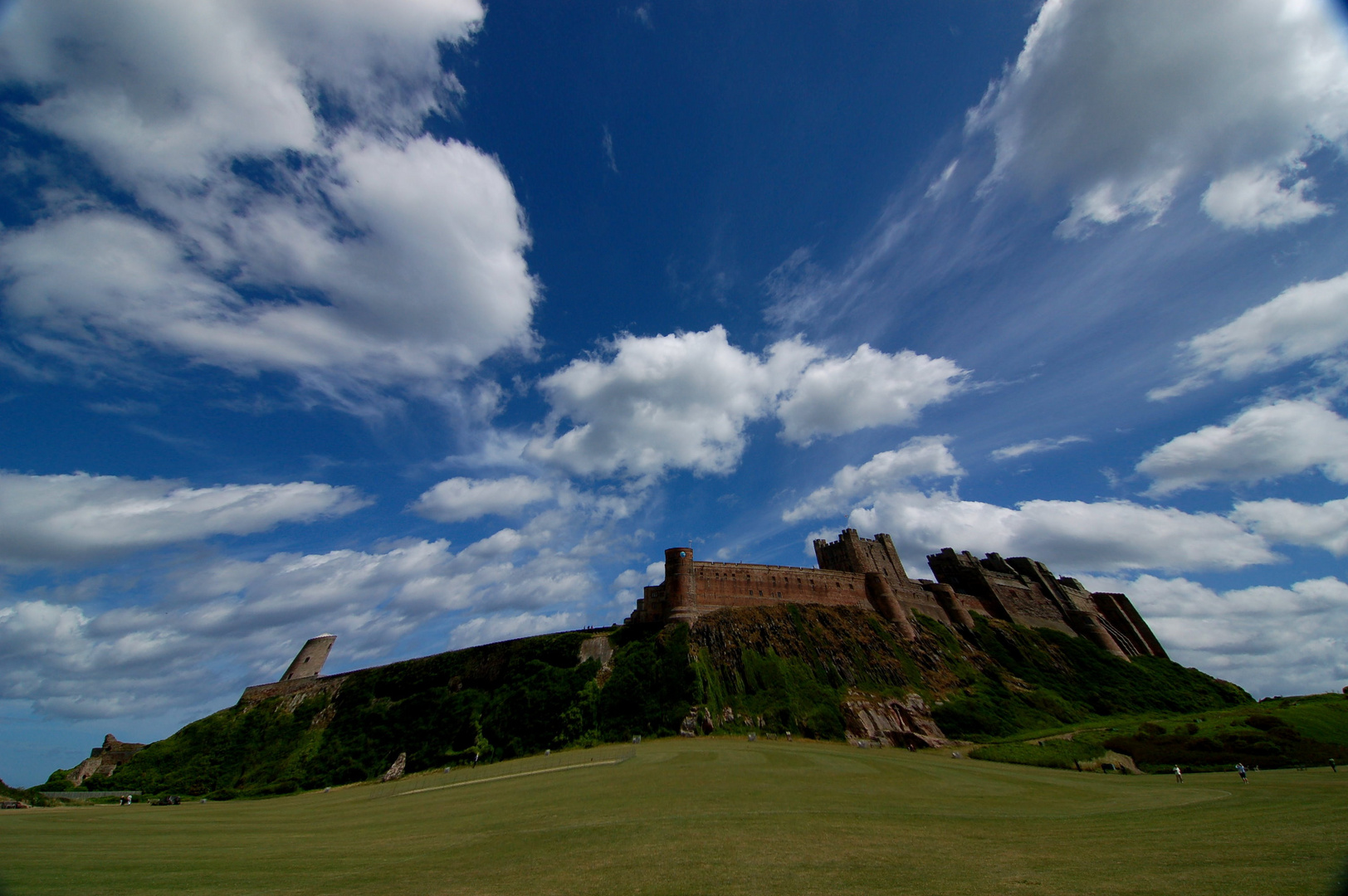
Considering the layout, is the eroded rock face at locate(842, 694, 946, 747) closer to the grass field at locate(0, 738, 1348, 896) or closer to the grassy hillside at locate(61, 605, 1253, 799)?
the grassy hillside at locate(61, 605, 1253, 799)

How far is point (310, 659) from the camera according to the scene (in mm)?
84062

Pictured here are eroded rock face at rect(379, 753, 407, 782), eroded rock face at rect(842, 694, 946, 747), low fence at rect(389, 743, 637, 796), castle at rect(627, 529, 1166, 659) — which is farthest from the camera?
castle at rect(627, 529, 1166, 659)

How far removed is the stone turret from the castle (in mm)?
57113

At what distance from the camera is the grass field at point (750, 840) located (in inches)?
460

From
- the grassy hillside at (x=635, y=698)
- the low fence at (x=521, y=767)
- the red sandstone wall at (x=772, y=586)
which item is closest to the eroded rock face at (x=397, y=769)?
the grassy hillside at (x=635, y=698)

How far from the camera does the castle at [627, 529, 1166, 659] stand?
7006cm

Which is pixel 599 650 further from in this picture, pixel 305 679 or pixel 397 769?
pixel 305 679

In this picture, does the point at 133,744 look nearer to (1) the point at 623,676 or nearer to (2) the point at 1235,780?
(1) the point at 623,676

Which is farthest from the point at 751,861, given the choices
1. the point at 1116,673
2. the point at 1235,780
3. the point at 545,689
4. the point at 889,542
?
the point at 1116,673

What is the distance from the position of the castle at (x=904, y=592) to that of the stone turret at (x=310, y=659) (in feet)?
187

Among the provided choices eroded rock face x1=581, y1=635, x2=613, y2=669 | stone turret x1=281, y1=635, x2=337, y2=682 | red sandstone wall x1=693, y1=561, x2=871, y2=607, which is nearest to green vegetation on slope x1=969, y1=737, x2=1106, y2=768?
red sandstone wall x1=693, y1=561, x2=871, y2=607

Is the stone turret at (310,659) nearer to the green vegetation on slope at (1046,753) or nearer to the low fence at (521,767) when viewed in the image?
the low fence at (521,767)

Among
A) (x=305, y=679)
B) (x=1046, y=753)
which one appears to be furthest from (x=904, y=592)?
(x=305, y=679)

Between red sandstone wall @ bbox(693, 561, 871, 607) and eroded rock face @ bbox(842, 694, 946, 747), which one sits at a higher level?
red sandstone wall @ bbox(693, 561, 871, 607)
